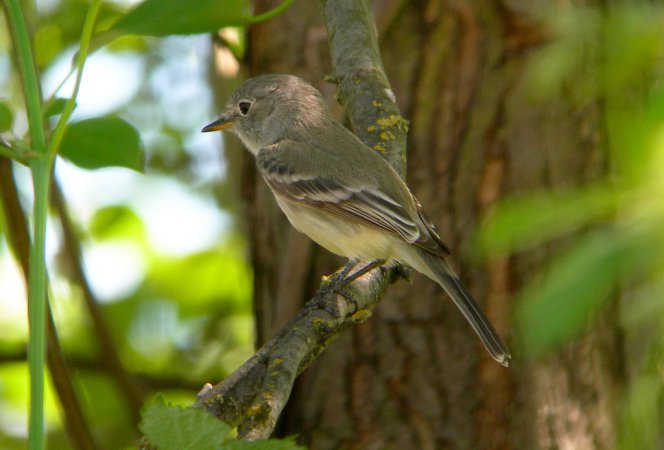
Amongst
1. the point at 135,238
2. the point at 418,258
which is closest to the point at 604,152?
the point at 418,258

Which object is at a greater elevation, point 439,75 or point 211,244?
point 439,75

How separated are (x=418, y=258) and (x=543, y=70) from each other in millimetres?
1309

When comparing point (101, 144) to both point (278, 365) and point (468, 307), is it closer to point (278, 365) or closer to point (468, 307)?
point (278, 365)

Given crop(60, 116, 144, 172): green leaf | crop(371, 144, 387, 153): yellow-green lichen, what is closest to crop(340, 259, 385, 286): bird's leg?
crop(371, 144, 387, 153): yellow-green lichen

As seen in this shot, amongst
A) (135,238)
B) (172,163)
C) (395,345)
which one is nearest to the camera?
(395,345)

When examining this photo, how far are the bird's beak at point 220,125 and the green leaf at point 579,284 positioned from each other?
355 cm

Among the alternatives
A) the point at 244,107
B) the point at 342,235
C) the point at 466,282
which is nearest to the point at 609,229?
the point at 342,235

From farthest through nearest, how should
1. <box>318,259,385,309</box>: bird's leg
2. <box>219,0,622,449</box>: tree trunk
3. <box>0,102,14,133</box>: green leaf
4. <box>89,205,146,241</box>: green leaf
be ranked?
1. <box>89,205,146,241</box>: green leaf
2. <box>219,0,622,449</box>: tree trunk
3. <box>318,259,385,309</box>: bird's leg
4. <box>0,102,14,133</box>: green leaf

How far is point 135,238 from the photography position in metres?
6.16

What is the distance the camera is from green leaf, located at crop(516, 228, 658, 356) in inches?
61.7

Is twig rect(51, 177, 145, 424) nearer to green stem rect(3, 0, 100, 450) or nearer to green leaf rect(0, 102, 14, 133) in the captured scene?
green leaf rect(0, 102, 14, 133)

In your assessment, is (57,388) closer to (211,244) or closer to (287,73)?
(287,73)

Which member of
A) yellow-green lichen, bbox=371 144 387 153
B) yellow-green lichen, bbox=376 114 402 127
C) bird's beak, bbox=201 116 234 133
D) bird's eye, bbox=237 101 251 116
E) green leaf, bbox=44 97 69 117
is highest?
bird's eye, bbox=237 101 251 116

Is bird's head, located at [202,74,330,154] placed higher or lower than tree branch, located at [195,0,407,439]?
higher
